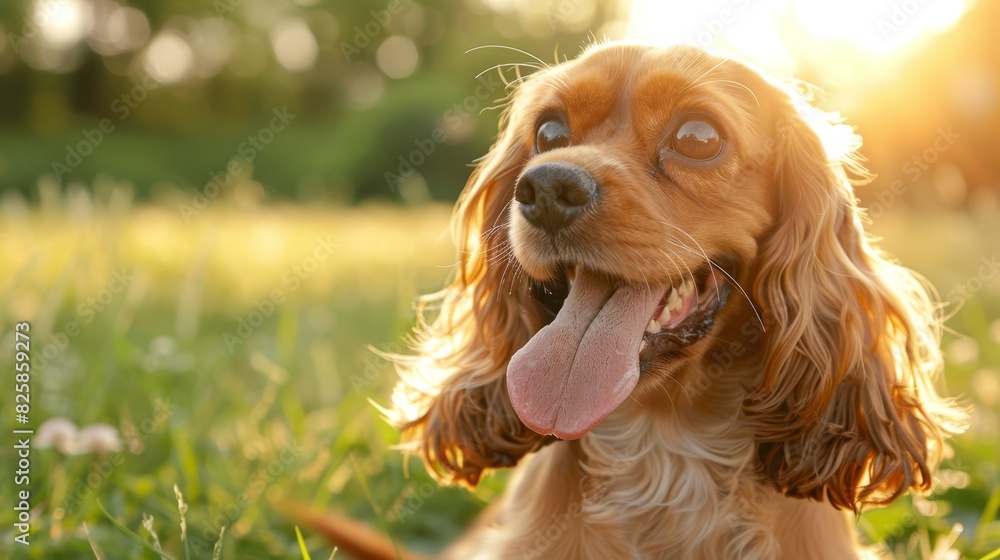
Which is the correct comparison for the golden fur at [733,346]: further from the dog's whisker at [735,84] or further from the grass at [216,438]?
the grass at [216,438]

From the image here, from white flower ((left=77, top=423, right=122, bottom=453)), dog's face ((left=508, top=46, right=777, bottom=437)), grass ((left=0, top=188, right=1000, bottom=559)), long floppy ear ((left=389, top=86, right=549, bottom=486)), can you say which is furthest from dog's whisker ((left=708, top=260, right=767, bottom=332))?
white flower ((left=77, top=423, right=122, bottom=453))

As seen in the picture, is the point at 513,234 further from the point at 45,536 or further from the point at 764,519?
the point at 45,536

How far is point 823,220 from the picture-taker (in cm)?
236

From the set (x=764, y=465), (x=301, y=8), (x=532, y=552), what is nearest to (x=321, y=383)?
(x=532, y=552)

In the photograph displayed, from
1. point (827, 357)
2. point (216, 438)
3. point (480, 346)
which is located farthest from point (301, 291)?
point (827, 357)

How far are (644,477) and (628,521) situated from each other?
127mm

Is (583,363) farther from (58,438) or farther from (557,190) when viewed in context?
(58,438)

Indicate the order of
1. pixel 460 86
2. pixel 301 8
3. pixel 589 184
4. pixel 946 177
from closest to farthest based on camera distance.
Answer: pixel 589 184 → pixel 946 177 → pixel 460 86 → pixel 301 8

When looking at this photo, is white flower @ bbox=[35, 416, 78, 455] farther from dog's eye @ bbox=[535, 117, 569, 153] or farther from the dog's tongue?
dog's eye @ bbox=[535, 117, 569, 153]

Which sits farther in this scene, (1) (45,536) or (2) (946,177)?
(2) (946,177)

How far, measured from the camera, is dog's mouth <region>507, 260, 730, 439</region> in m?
2.16

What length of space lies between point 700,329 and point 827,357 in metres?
0.35

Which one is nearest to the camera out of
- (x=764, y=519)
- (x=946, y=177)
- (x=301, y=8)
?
(x=764, y=519)

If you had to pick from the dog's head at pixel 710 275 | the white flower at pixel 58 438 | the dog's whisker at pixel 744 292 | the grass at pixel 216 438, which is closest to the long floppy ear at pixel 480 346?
the dog's head at pixel 710 275
